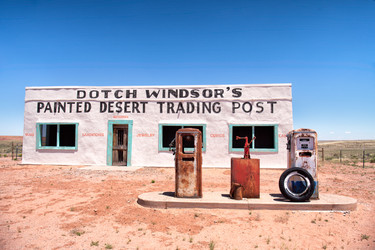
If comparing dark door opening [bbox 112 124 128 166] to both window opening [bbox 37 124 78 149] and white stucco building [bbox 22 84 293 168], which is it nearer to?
white stucco building [bbox 22 84 293 168]

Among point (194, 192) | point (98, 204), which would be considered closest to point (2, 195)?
point (98, 204)

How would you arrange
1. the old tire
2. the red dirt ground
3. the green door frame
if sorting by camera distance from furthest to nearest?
the green door frame, the old tire, the red dirt ground

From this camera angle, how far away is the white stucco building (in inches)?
527

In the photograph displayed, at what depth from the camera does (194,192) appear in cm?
630

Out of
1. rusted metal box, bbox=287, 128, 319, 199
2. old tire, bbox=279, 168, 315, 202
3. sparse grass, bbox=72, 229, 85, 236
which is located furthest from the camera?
rusted metal box, bbox=287, 128, 319, 199

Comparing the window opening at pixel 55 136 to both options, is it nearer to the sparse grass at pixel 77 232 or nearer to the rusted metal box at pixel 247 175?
the sparse grass at pixel 77 232

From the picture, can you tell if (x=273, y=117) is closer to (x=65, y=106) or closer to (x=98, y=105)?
(x=98, y=105)

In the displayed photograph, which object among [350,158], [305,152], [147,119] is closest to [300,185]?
[305,152]

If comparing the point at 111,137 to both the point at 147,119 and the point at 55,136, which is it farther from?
the point at 55,136

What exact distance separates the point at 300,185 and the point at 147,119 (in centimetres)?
941

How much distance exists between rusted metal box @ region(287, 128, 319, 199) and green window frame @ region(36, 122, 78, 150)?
11.8 metres

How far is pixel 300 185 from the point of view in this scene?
6.23m

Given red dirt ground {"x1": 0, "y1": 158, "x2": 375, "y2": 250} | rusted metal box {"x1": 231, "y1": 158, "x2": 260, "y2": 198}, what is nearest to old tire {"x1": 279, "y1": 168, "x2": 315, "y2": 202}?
red dirt ground {"x1": 0, "y1": 158, "x2": 375, "y2": 250}

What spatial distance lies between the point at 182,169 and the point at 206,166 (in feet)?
23.9
